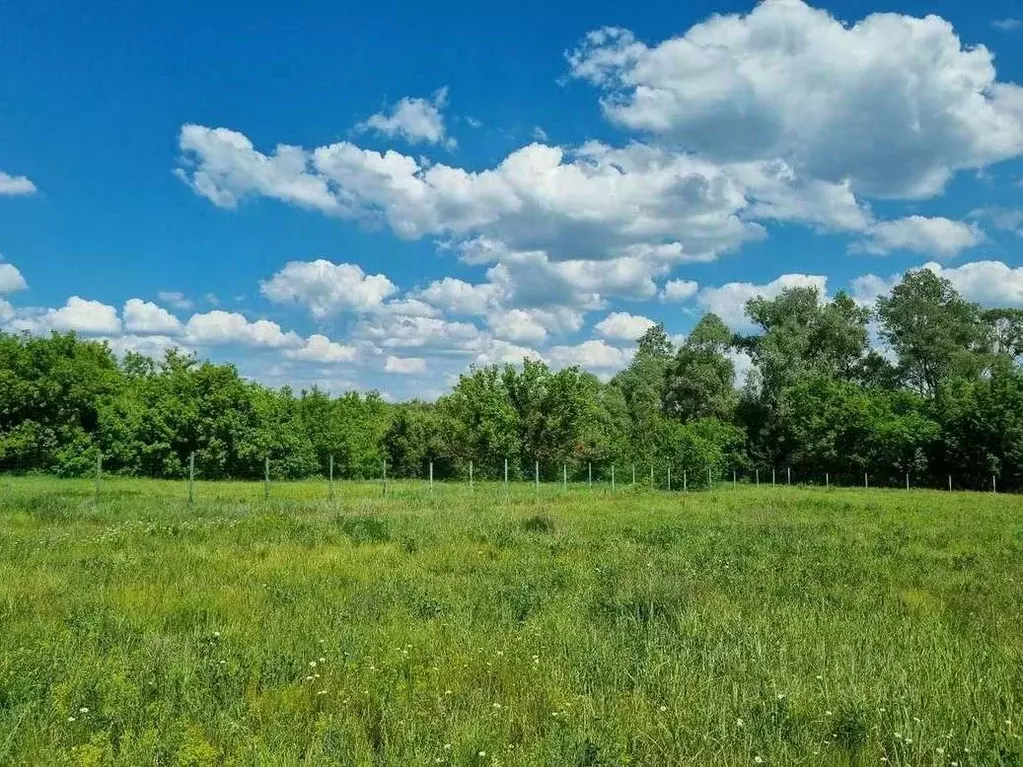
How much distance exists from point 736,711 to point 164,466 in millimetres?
52895

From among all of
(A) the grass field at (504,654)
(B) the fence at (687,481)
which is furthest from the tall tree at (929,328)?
(A) the grass field at (504,654)

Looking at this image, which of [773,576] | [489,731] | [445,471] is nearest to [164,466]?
[445,471]

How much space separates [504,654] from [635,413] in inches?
2567

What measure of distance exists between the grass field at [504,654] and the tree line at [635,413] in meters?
39.1

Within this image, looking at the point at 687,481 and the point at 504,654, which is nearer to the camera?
the point at 504,654

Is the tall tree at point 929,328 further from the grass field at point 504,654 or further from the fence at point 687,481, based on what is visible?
the grass field at point 504,654

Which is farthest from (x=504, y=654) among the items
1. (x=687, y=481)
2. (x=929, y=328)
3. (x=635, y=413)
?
(x=929, y=328)

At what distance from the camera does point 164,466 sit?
170 feet

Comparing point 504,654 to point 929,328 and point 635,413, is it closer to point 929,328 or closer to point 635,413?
point 635,413

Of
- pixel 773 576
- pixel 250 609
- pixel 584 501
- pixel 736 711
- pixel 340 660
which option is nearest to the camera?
pixel 736 711

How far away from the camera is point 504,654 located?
284 inches

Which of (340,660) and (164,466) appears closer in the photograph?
(340,660)

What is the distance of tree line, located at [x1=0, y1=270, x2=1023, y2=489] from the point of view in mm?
52875

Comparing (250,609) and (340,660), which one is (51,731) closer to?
(340,660)
